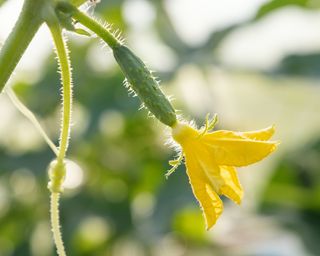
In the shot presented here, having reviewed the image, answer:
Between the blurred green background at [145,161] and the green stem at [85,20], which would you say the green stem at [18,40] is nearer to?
the green stem at [85,20]

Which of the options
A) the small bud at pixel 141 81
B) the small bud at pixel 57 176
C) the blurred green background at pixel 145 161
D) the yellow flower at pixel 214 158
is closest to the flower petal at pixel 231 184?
the yellow flower at pixel 214 158

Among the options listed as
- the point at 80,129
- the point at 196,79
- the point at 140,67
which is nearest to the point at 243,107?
the point at 196,79

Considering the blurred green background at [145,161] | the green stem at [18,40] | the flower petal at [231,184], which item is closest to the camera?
the green stem at [18,40]

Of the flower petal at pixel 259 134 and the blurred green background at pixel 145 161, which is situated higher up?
the flower petal at pixel 259 134

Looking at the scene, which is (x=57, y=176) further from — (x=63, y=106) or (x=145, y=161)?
(x=145, y=161)

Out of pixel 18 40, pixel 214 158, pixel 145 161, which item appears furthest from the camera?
pixel 145 161

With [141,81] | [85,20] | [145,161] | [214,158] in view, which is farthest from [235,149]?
[145,161]

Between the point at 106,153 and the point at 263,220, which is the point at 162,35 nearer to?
the point at 106,153
